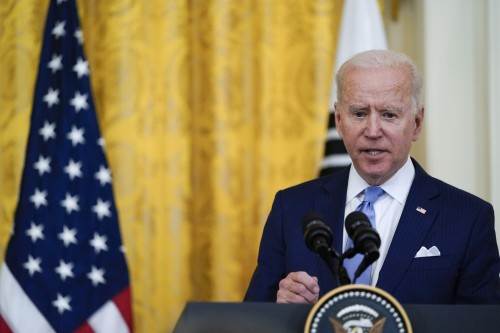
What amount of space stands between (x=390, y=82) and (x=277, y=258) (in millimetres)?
711

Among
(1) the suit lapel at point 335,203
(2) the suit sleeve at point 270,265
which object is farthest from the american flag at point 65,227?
(1) the suit lapel at point 335,203

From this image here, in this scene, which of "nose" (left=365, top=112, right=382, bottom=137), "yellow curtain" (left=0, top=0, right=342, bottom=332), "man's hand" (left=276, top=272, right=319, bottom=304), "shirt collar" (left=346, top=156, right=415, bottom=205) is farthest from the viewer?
"yellow curtain" (left=0, top=0, right=342, bottom=332)

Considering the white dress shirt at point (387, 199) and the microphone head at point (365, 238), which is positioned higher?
the microphone head at point (365, 238)

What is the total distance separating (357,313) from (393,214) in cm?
91

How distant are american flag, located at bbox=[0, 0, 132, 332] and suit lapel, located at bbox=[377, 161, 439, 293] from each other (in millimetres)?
1875

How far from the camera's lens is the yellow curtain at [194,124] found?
4008 millimetres

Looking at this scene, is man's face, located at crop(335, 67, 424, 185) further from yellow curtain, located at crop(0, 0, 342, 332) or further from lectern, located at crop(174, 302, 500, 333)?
yellow curtain, located at crop(0, 0, 342, 332)

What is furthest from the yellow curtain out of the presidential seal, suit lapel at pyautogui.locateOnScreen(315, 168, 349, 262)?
the presidential seal

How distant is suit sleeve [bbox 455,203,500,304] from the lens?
2.28 metres

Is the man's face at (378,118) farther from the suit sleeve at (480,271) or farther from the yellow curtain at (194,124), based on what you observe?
the yellow curtain at (194,124)

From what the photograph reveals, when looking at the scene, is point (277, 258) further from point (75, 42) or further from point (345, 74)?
point (75, 42)

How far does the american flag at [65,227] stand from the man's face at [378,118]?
5.83 ft

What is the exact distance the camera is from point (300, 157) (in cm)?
401

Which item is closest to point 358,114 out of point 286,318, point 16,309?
point 286,318
